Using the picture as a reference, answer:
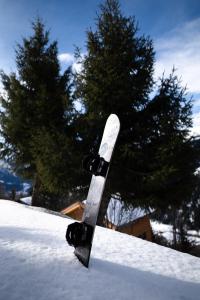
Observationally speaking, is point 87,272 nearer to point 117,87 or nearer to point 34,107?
point 117,87

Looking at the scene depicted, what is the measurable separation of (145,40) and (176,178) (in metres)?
6.22

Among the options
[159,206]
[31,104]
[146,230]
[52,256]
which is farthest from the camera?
[146,230]

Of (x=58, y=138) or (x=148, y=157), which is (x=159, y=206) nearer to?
(x=148, y=157)

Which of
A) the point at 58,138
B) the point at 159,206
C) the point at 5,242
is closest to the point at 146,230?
the point at 159,206

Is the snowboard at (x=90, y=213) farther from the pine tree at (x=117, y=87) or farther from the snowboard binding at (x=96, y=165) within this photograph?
the pine tree at (x=117, y=87)

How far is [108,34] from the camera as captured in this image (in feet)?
36.4

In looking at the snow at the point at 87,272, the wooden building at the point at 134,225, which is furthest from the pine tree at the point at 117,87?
the wooden building at the point at 134,225

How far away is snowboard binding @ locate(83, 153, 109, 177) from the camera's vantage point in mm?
3943

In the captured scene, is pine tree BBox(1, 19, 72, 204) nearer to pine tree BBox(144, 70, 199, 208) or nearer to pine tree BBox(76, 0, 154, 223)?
pine tree BBox(76, 0, 154, 223)

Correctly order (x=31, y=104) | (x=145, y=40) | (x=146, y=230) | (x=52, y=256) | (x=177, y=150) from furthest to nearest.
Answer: (x=146, y=230) < (x=31, y=104) < (x=145, y=40) < (x=177, y=150) < (x=52, y=256)

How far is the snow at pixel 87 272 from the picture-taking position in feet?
9.56

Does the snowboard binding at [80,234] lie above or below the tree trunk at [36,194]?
below

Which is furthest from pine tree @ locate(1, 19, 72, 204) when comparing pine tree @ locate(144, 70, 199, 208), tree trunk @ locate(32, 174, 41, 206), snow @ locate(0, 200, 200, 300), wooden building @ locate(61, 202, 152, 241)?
wooden building @ locate(61, 202, 152, 241)

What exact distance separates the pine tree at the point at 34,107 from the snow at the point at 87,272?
5515 mm
